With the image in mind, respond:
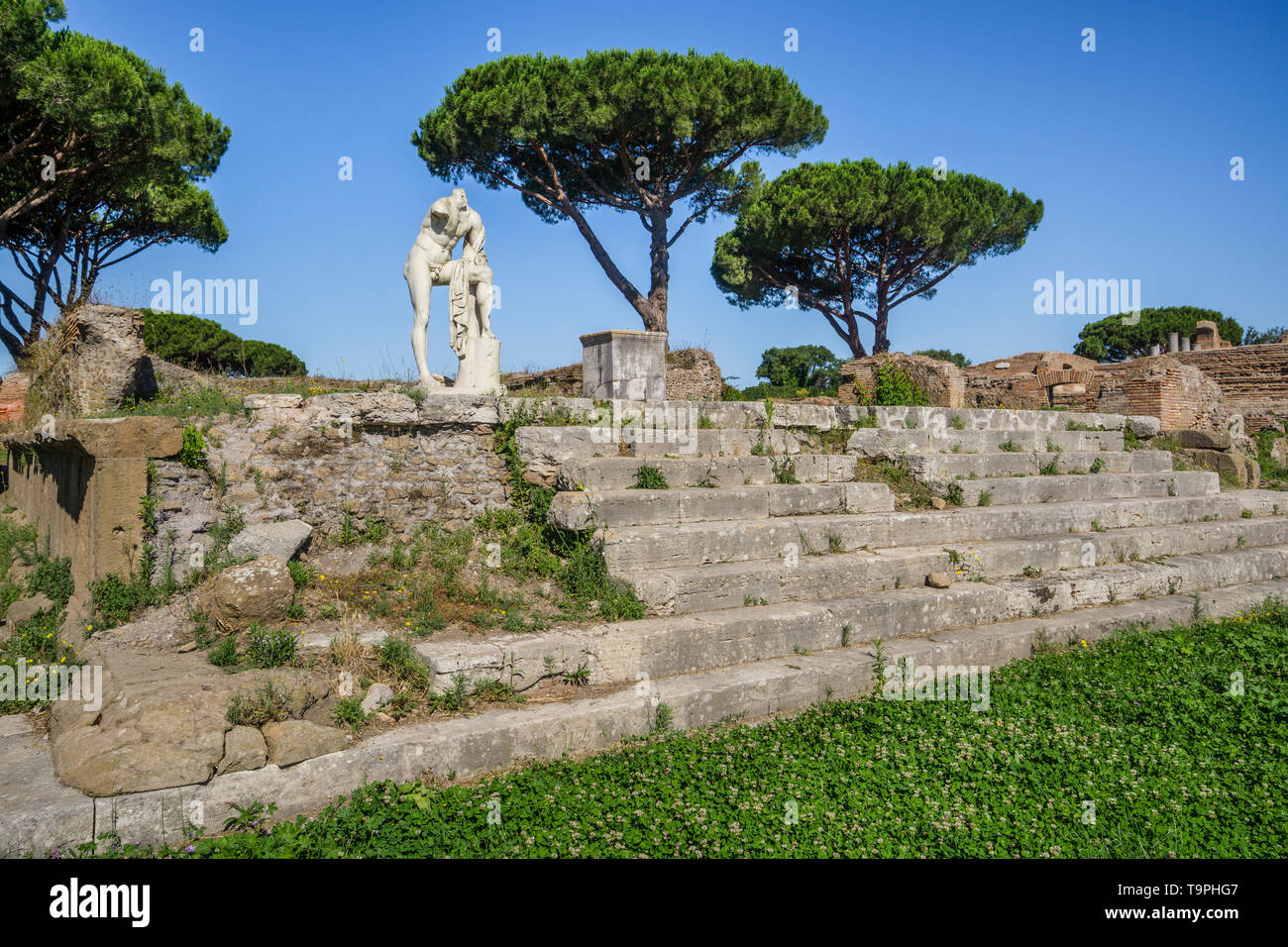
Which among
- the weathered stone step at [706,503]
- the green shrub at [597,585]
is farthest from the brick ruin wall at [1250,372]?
the green shrub at [597,585]

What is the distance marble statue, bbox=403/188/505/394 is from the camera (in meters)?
7.38

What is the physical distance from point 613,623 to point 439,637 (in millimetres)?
1162

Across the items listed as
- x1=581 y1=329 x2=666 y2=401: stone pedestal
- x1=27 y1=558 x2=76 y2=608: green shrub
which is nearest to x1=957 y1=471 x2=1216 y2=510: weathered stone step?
x1=581 y1=329 x2=666 y2=401: stone pedestal

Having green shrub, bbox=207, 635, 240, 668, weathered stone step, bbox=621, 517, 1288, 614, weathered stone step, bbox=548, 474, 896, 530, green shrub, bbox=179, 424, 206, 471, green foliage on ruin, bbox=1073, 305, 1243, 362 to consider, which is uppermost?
green foliage on ruin, bbox=1073, 305, 1243, 362

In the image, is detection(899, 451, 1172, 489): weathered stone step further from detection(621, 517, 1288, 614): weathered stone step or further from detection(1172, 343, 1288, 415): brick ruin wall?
detection(1172, 343, 1288, 415): brick ruin wall

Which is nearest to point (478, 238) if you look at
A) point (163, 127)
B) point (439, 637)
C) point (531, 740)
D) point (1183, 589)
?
point (439, 637)

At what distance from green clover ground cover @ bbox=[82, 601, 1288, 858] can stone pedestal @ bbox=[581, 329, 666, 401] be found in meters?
6.12

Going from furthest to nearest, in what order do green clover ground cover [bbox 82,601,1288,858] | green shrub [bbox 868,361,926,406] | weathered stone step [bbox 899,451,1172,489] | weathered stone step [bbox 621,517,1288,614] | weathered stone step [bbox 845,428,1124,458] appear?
green shrub [bbox 868,361,926,406]
weathered stone step [bbox 845,428,1124,458]
weathered stone step [bbox 899,451,1172,489]
weathered stone step [bbox 621,517,1288,614]
green clover ground cover [bbox 82,601,1288,858]

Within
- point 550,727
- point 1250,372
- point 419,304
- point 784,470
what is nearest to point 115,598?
point 550,727

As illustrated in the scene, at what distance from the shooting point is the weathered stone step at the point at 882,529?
5805mm

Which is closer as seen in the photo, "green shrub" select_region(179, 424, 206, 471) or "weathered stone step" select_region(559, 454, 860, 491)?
"green shrub" select_region(179, 424, 206, 471)

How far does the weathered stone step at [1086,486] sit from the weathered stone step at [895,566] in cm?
72

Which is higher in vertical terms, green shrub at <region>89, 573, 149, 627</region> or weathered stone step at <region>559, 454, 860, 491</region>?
weathered stone step at <region>559, 454, 860, 491</region>

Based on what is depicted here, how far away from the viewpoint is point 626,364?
10172 millimetres
